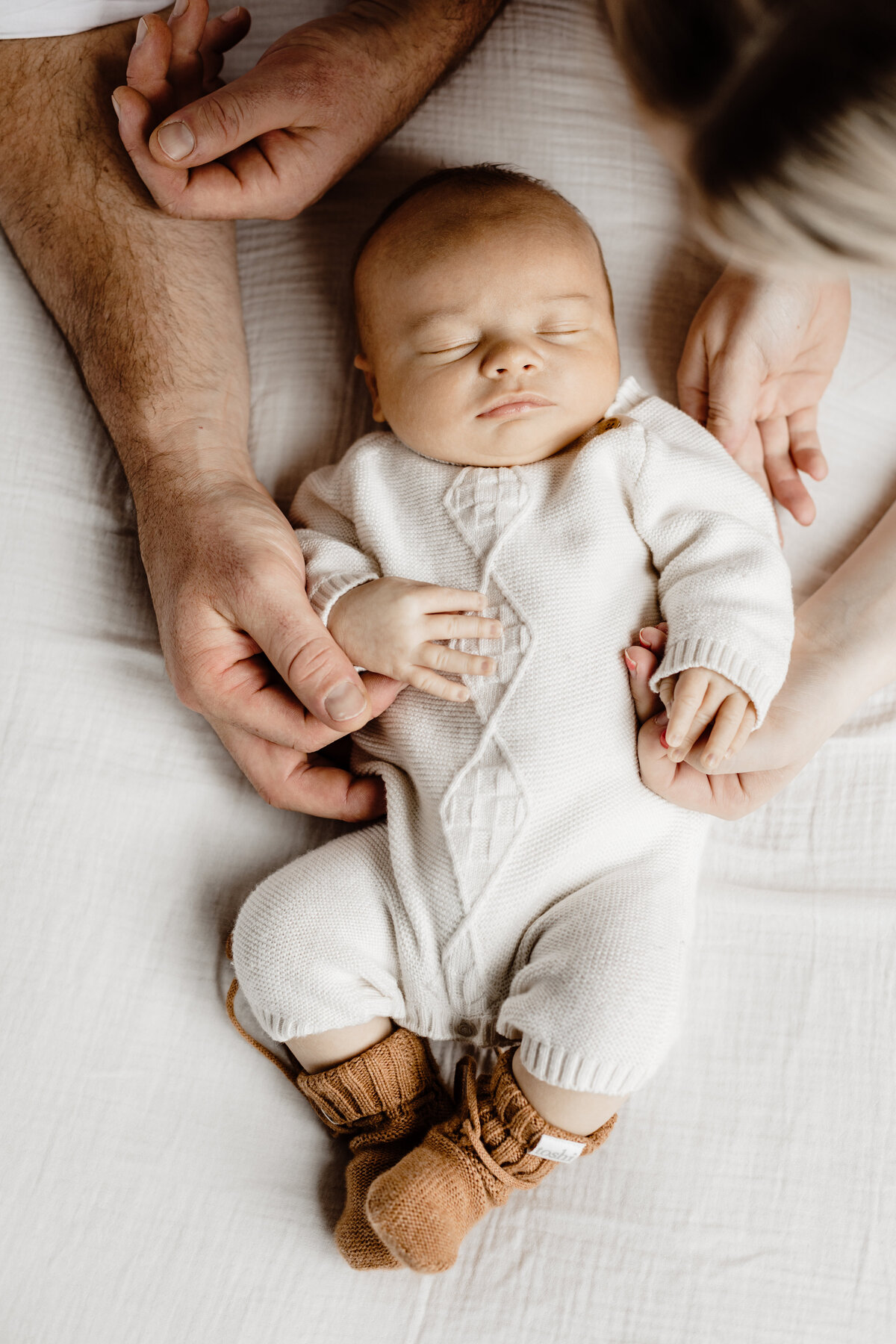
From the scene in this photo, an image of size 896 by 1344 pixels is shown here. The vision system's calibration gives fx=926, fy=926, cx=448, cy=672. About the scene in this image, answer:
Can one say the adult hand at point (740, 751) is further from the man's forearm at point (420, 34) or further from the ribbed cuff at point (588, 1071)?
the man's forearm at point (420, 34)

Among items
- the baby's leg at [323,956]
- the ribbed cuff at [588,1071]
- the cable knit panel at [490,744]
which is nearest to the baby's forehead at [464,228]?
the cable knit panel at [490,744]

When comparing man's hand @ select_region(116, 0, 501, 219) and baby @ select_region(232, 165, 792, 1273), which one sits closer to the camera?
baby @ select_region(232, 165, 792, 1273)

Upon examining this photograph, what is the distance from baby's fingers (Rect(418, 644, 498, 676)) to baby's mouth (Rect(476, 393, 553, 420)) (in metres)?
0.29

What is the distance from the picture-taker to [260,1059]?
110 centimetres

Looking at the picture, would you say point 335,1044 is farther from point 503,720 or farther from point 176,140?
point 176,140

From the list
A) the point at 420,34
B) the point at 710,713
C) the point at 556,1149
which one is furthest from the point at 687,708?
the point at 420,34

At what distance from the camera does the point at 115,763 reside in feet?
3.73

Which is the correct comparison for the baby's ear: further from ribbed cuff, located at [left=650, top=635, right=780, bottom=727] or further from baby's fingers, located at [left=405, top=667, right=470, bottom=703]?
ribbed cuff, located at [left=650, top=635, right=780, bottom=727]

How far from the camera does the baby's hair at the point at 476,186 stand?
3.79 feet

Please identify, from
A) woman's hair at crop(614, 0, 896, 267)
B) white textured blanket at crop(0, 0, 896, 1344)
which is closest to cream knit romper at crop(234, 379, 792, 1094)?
white textured blanket at crop(0, 0, 896, 1344)

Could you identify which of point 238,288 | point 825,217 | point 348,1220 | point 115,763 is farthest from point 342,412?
point 348,1220

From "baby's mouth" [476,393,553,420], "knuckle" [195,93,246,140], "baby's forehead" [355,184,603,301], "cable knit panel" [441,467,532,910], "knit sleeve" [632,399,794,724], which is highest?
"knuckle" [195,93,246,140]

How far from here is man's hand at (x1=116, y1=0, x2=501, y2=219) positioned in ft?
3.68

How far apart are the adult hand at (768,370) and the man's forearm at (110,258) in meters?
0.65
